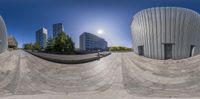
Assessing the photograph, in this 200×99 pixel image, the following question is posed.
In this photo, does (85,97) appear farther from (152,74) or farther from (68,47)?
(68,47)

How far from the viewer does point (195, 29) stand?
21719 mm

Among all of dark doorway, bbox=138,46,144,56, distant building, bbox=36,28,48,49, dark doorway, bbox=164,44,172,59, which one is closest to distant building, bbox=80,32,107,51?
distant building, bbox=36,28,48,49

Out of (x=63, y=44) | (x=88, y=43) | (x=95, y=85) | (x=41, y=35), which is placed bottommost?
(x=95, y=85)

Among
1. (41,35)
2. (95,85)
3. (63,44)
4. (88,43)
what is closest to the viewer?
(95,85)

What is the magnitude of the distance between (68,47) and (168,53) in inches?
490

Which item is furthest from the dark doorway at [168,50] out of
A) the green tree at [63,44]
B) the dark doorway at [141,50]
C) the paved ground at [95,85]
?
the green tree at [63,44]

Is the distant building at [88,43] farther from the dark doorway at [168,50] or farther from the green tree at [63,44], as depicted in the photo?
the dark doorway at [168,50]

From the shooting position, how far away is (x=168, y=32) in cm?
1938

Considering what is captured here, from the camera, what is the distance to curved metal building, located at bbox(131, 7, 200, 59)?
1938 centimetres

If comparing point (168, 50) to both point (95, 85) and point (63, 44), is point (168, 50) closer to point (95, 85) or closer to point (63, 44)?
point (63, 44)

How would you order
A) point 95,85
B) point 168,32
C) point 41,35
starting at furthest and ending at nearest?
1. point 41,35
2. point 168,32
3. point 95,85

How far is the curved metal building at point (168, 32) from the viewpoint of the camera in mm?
19375

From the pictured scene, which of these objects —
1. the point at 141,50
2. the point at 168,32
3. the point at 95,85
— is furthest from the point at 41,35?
the point at 168,32

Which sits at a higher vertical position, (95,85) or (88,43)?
(88,43)
